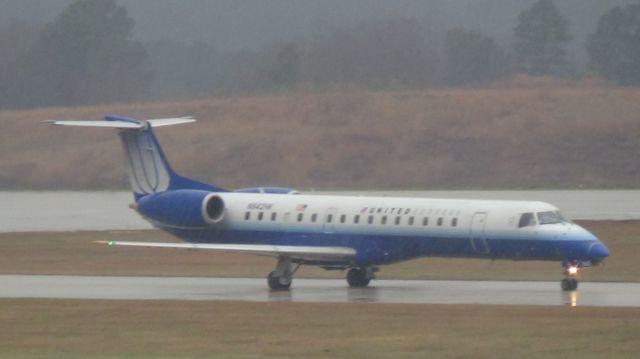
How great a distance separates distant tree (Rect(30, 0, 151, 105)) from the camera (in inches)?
3730

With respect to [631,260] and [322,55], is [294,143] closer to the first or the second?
[322,55]

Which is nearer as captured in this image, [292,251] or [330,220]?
[292,251]

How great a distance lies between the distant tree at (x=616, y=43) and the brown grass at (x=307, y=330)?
2564 inches

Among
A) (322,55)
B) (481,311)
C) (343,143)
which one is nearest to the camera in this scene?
(481,311)

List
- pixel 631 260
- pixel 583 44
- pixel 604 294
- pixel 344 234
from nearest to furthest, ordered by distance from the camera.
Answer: pixel 604 294
pixel 344 234
pixel 631 260
pixel 583 44

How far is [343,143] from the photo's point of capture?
76812 mm

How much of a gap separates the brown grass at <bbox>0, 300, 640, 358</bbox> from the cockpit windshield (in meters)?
4.67

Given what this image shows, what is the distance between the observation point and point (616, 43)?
301ft

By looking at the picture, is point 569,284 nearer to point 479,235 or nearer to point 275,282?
point 479,235

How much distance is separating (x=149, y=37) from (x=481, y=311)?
91.0m

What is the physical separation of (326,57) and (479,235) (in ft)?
207

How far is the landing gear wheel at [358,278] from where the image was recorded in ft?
103

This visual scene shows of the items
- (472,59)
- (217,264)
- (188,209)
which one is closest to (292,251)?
(188,209)

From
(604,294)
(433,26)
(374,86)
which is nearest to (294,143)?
(374,86)
